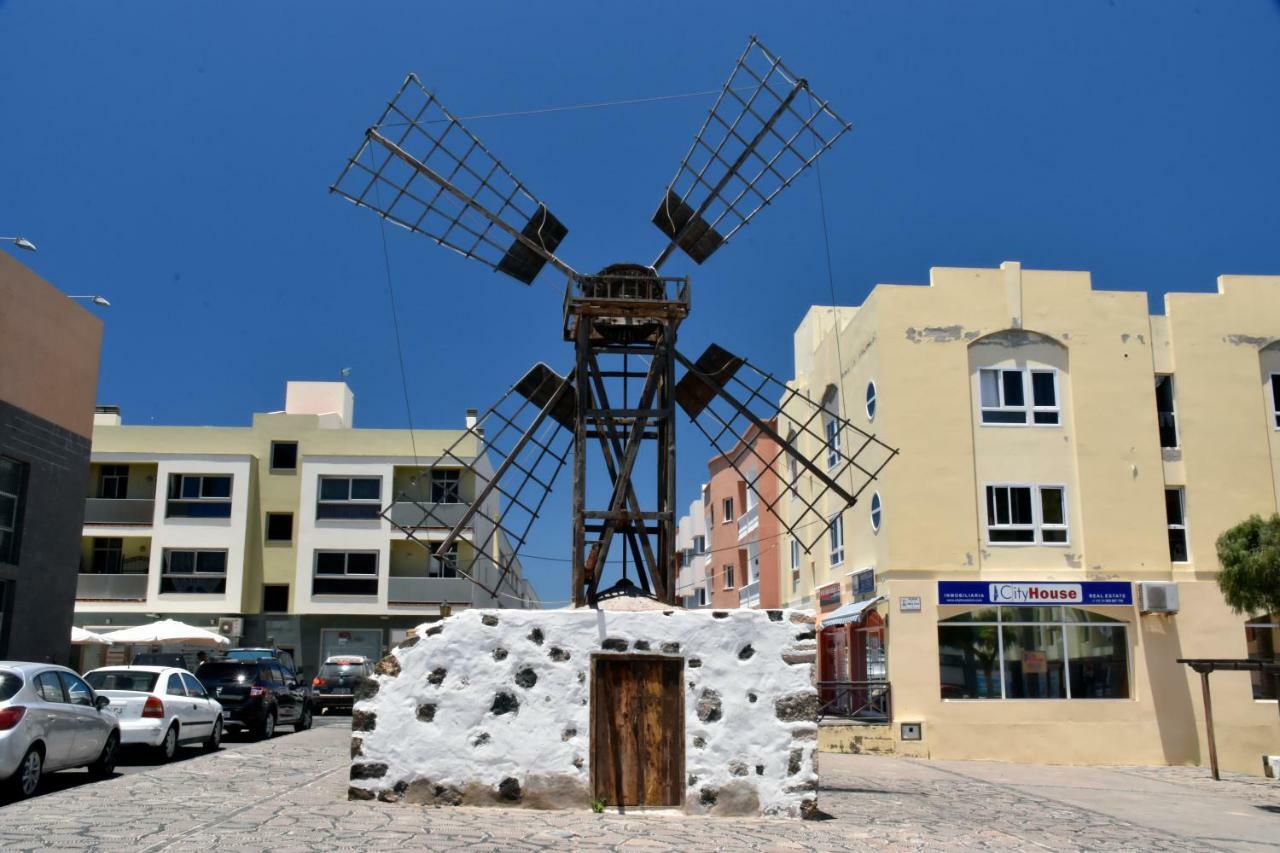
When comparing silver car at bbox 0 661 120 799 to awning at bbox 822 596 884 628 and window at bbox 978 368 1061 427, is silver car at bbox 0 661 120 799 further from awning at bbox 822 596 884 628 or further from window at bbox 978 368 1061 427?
window at bbox 978 368 1061 427

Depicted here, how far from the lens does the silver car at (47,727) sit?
12.6m

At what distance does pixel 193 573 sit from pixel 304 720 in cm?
1725

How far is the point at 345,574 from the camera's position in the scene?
42625mm

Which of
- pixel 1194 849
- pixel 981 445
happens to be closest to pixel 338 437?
pixel 981 445

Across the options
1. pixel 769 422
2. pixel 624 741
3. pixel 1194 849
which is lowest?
pixel 1194 849

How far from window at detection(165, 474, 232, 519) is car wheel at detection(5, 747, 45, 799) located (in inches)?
1221

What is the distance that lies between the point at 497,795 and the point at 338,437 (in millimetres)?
32872

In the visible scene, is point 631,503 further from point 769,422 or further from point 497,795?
point 497,795

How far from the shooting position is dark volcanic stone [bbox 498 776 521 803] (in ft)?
40.8

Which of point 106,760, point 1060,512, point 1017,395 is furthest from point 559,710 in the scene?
point 1017,395

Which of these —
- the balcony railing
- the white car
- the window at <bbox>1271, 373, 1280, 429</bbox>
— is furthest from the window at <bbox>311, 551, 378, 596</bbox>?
the window at <bbox>1271, 373, 1280, 429</bbox>

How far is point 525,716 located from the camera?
12586 millimetres

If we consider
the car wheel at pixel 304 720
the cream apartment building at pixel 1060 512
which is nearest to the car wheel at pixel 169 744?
the car wheel at pixel 304 720

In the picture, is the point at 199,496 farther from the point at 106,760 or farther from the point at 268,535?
the point at 106,760
